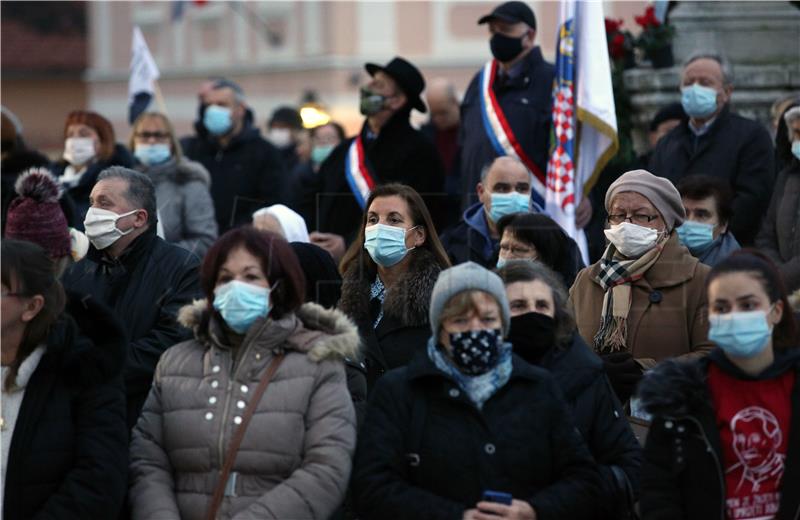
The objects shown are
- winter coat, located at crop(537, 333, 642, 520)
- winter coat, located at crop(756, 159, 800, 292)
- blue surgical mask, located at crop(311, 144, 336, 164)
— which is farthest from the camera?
blue surgical mask, located at crop(311, 144, 336, 164)

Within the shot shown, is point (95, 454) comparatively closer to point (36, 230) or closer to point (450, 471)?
point (450, 471)

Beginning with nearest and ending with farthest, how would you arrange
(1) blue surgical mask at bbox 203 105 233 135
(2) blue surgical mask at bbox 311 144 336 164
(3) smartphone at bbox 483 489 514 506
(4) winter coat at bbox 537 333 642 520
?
(3) smartphone at bbox 483 489 514 506, (4) winter coat at bbox 537 333 642 520, (1) blue surgical mask at bbox 203 105 233 135, (2) blue surgical mask at bbox 311 144 336 164

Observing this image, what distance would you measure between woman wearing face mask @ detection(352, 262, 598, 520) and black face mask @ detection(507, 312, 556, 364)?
330 millimetres

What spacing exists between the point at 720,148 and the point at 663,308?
2679 mm

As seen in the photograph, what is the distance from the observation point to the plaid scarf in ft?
25.5

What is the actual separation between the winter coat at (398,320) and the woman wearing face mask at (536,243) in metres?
0.41

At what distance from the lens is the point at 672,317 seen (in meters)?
7.67

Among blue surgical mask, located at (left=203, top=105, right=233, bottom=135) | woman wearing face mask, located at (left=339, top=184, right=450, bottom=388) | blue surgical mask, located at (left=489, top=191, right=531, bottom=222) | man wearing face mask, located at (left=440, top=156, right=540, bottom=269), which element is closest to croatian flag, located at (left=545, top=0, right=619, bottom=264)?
man wearing face mask, located at (left=440, top=156, right=540, bottom=269)

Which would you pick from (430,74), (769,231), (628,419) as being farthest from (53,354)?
(430,74)

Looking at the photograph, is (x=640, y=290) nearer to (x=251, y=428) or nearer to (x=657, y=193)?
(x=657, y=193)

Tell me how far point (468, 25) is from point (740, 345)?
2338 centimetres

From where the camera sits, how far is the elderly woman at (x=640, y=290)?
24.9ft

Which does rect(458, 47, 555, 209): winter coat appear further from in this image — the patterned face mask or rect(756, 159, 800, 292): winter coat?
the patterned face mask

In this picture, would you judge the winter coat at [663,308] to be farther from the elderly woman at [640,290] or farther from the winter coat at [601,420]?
the winter coat at [601,420]
